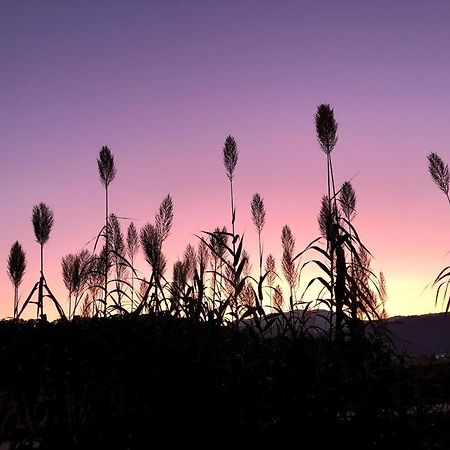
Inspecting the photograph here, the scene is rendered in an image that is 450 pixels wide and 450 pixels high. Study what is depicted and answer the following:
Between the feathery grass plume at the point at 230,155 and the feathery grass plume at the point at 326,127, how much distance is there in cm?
235

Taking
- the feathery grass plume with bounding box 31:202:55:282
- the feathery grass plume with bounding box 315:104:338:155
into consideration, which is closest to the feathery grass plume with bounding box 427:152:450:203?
the feathery grass plume with bounding box 315:104:338:155

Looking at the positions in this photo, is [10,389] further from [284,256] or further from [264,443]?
[284,256]

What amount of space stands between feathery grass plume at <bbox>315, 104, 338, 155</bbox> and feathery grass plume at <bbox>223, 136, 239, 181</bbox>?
7.70 feet

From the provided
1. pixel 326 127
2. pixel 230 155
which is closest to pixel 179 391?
pixel 326 127

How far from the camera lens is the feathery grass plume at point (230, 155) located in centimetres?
808

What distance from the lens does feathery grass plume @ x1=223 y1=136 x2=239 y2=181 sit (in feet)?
26.5

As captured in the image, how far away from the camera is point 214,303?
8.02 ft

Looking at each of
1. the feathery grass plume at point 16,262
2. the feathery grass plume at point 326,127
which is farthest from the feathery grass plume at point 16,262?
the feathery grass plume at point 326,127

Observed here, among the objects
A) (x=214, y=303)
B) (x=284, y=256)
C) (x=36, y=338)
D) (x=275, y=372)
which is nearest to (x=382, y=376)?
(x=275, y=372)

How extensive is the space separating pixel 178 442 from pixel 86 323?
640 millimetres

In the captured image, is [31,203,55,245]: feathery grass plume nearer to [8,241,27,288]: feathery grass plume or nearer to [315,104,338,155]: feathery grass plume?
[8,241,27,288]: feathery grass plume

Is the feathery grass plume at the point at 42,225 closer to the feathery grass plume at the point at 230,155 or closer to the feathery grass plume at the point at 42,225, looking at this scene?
the feathery grass plume at the point at 42,225

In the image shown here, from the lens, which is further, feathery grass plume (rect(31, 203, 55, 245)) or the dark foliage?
feathery grass plume (rect(31, 203, 55, 245))

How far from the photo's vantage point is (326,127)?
17.7ft
